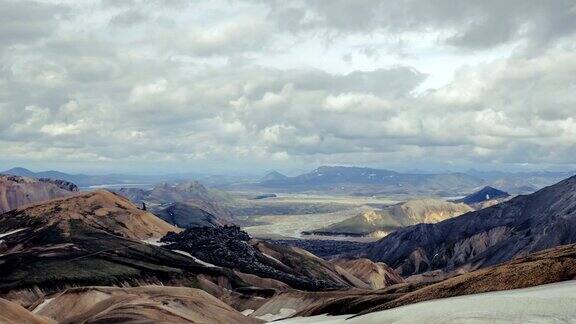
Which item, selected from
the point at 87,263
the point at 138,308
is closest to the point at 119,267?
the point at 87,263

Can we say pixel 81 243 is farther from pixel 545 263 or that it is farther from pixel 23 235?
pixel 545 263

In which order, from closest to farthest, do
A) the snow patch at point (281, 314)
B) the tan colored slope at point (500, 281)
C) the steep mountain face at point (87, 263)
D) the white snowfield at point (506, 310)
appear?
1. the white snowfield at point (506, 310)
2. the tan colored slope at point (500, 281)
3. the snow patch at point (281, 314)
4. the steep mountain face at point (87, 263)

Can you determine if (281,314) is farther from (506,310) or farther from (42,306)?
(506,310)

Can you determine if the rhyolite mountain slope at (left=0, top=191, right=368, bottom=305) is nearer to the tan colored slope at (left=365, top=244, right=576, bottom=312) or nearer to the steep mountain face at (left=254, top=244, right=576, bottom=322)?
the steep mountain face at (left=254, top=244, right=576, bottom=322)

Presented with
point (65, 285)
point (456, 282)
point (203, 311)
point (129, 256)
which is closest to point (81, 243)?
point (129, 256)

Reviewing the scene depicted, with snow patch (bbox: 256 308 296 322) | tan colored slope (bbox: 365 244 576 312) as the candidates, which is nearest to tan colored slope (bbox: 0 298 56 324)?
snow patch (bbox: 256 308 296 322)

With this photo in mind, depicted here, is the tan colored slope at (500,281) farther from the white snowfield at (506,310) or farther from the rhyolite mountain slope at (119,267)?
the rhyolite mountain slope at (119,267)

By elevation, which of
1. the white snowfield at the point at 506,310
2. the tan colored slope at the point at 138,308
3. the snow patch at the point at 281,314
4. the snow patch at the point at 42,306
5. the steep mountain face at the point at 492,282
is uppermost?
the white snowfield at the point at 506,310

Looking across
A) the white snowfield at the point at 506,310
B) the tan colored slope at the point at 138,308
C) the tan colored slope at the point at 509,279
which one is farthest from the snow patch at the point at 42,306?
the white snowfield at the point at 506,310
